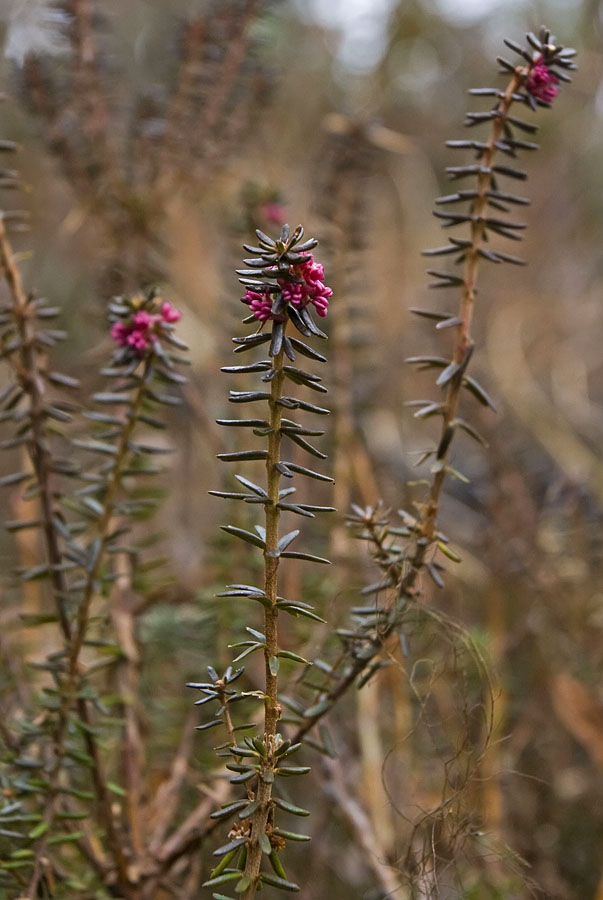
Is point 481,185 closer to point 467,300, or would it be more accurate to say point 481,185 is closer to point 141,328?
point 467,300


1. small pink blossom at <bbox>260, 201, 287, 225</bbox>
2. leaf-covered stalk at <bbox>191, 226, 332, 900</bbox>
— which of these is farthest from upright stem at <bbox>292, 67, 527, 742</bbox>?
small pink blossom at <bbox>260, 201, 287, 225</bbox>

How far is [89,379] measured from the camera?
1.01 m

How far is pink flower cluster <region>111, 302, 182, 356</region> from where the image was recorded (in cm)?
48

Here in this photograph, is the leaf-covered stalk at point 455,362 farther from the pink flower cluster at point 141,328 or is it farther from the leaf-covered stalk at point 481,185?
the pink flower cluster at point 141,328

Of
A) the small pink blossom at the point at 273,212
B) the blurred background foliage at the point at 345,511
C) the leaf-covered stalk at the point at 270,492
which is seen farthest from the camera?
the small pink blossom at the point at 273,212

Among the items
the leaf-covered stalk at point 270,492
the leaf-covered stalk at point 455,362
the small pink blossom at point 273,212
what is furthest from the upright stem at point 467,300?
the small pink blossom at point 273,212

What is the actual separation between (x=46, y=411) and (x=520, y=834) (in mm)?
605

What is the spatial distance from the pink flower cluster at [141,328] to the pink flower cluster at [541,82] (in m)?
0.22

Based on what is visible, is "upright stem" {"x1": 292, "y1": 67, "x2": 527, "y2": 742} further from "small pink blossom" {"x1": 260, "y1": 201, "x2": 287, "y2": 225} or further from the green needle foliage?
"small pink blossom" {"x1": 260, "y1": 201, "x2": 287, "y2": 225}

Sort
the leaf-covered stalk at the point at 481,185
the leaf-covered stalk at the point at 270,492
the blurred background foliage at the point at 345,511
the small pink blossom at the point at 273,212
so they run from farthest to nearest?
the small pink blossom at the point at 273,212
the blurred background foliage at the point at 345,511
the leaf-covered stalk at the point at 481,185
the leaf-covered stalk at the point at 270,492

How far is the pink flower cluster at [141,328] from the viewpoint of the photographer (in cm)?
48

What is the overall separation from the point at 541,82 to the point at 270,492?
0.85 ft

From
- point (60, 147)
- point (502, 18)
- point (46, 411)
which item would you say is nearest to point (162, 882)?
point (46, 411)

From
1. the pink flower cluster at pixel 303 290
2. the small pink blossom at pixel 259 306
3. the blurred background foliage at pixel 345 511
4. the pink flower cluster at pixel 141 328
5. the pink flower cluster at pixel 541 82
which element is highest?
the pink flower cluster at pixel 541 82
